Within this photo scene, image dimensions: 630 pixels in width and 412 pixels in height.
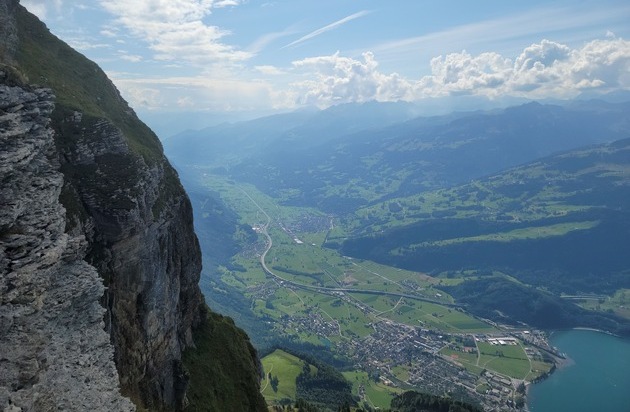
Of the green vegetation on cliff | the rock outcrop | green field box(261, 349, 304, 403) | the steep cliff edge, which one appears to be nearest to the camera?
the rock outcrop

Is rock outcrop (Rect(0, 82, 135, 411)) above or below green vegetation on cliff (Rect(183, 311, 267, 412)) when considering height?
above

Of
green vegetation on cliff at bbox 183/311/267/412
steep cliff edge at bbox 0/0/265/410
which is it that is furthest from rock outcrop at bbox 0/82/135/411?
green vegetation on cliff at bbox 183/311/267/412

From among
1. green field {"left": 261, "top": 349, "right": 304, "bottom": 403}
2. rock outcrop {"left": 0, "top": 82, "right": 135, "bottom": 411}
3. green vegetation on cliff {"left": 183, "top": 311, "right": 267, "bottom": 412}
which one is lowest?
green field {"left": 261, "top": 349, "right": 304, "bottom": 403}

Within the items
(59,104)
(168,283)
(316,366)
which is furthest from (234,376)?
(316,366)

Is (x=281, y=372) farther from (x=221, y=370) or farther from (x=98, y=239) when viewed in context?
(x=98, y=239)

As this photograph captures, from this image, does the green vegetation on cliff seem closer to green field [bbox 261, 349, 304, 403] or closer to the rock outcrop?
the rock outcrop

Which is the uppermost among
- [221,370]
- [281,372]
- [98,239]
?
[98,239]

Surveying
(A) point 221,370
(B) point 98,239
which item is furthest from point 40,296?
(A) point 221,370

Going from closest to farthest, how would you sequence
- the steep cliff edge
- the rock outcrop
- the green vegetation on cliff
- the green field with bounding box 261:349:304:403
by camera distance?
the rock outcrop → the steep cliff edge → the green vegetation on cliff → the green field with bounding box 261:349:304:403
